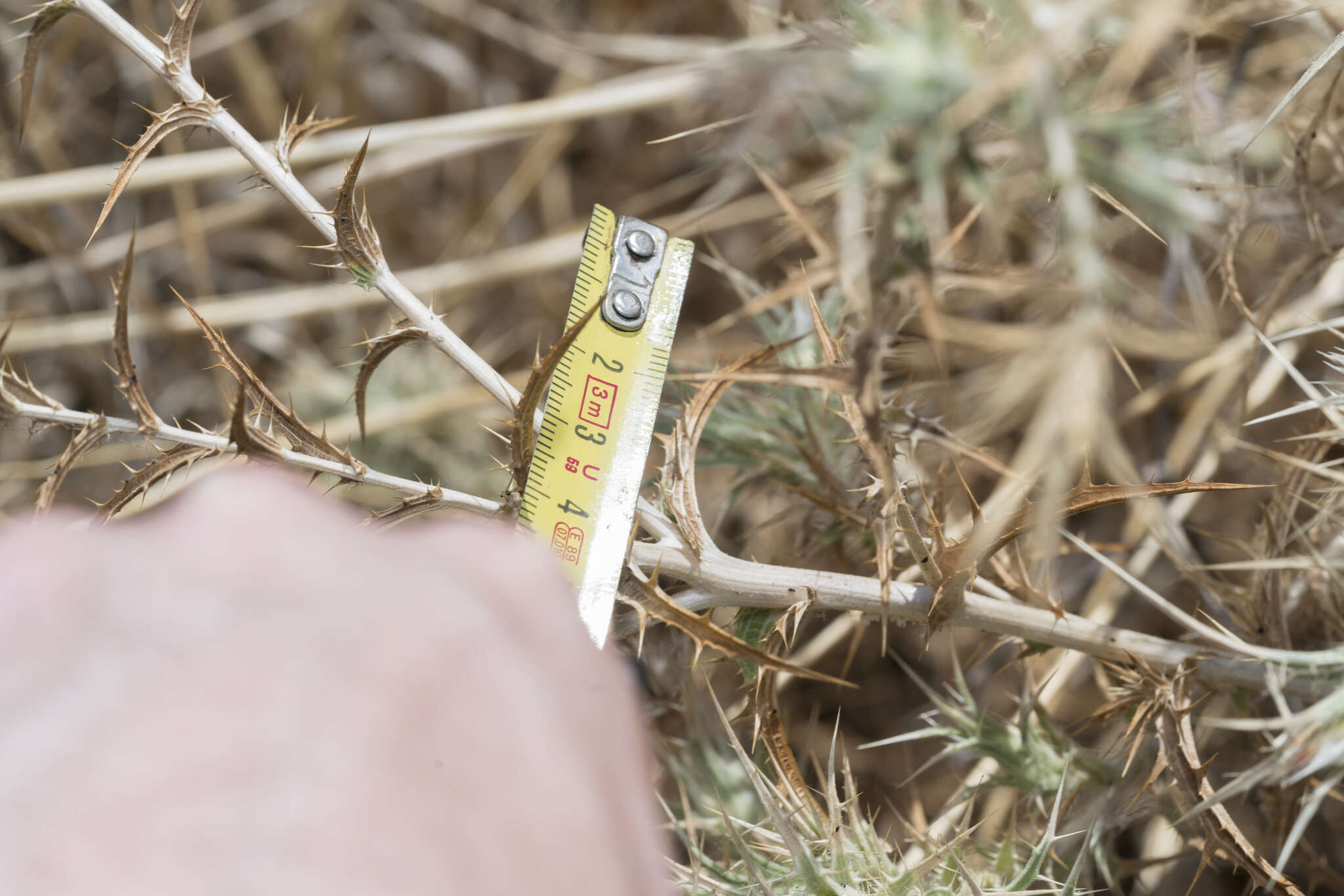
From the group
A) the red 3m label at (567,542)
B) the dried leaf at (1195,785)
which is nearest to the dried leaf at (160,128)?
the red 3m label at (567,542)

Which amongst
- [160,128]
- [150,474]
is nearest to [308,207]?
[160,128]

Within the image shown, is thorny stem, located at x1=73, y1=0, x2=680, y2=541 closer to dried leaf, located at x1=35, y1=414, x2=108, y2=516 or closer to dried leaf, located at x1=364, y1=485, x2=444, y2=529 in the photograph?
dried leaf, located at x1=364, y1=485, x2=444, y2=529

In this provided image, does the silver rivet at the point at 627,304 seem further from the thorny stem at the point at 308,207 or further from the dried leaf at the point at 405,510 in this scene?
the dried leaf at the point at 405,510

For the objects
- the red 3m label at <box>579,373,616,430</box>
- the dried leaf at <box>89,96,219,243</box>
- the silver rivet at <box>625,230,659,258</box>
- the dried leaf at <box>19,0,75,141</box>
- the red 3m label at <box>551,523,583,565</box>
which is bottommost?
the red 3m label at <box>551,523,583,565</box>

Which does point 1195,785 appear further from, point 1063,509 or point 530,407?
point 530,407

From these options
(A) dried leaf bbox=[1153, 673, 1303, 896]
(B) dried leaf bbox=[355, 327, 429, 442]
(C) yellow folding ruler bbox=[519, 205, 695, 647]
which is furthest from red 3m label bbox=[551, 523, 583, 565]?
(A) dried leaf bbox=[1153, 673, 1303, 896]

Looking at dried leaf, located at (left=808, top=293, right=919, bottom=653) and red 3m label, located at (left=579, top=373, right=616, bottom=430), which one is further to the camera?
red 3m label, located at (left=579, top=373, right=616, bottom=430)
